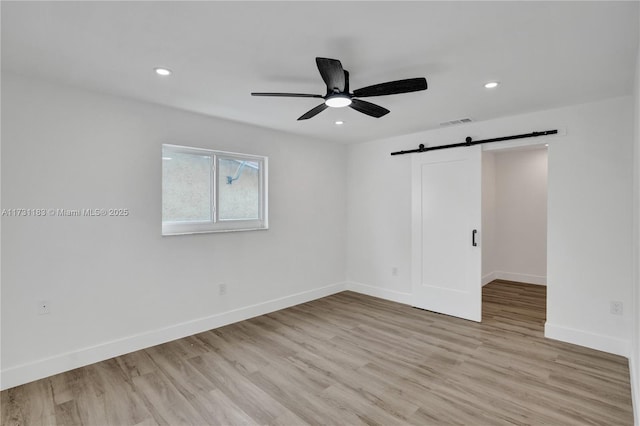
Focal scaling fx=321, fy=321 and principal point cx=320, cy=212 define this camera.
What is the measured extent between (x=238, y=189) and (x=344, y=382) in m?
2.58

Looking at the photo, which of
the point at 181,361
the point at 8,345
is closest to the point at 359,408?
the point at 181,361

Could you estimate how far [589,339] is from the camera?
3205 millimetres

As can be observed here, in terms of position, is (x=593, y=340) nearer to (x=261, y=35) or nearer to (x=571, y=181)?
(x=571, y=181)

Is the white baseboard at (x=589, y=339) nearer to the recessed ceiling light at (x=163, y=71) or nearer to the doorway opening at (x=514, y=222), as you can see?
the doorway opening at (x=514, y=222)

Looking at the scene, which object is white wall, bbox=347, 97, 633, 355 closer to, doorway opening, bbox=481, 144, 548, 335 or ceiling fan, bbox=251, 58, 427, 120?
doorway opening, bbox=481, 144, 548, 335

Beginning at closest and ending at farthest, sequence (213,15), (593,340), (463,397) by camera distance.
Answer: (213,15)
(463,397)
(593,340)

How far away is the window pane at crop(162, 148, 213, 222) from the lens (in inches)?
138

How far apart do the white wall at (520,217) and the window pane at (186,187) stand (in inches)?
188

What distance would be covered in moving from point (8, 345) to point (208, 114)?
8.85ft

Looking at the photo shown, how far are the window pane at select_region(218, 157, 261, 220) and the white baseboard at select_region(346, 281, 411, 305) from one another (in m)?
2.12

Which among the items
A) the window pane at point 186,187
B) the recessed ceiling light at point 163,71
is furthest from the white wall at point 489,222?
the recessed ceiling light at point 163,71

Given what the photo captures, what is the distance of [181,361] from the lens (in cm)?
295

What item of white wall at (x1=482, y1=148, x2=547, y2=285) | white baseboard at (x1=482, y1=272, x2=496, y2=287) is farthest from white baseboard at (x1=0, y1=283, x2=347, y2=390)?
white wall at (x1=482, y1=148, x2=547, y2=285)

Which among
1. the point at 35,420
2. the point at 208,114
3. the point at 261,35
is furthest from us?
the point at 208,114
